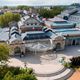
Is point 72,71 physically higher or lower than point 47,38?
lower

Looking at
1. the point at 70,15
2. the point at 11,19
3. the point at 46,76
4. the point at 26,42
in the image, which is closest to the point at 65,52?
the point at 26,42

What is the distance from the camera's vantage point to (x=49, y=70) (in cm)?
2677

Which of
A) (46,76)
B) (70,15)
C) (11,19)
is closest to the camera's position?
(46,76)

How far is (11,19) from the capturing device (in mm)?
56344

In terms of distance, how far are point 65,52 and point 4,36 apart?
1221 centimetres

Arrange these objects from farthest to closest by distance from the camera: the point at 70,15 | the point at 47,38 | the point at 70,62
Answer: the point at 70,15
the point at 47,38
the point at 70,62

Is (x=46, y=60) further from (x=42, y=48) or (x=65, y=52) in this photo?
(x=65, y=52)

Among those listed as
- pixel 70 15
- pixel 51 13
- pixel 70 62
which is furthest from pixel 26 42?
pixel 51 13

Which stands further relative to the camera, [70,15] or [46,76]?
[70,15]

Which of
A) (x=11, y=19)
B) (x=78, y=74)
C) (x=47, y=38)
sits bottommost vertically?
(x=78, y=74)

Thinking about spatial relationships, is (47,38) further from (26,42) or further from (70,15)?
(70,15)

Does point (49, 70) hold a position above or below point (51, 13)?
below

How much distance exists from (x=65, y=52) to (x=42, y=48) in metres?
4.40

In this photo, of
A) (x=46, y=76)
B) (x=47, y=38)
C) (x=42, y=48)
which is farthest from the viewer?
(x=47, y=38)
